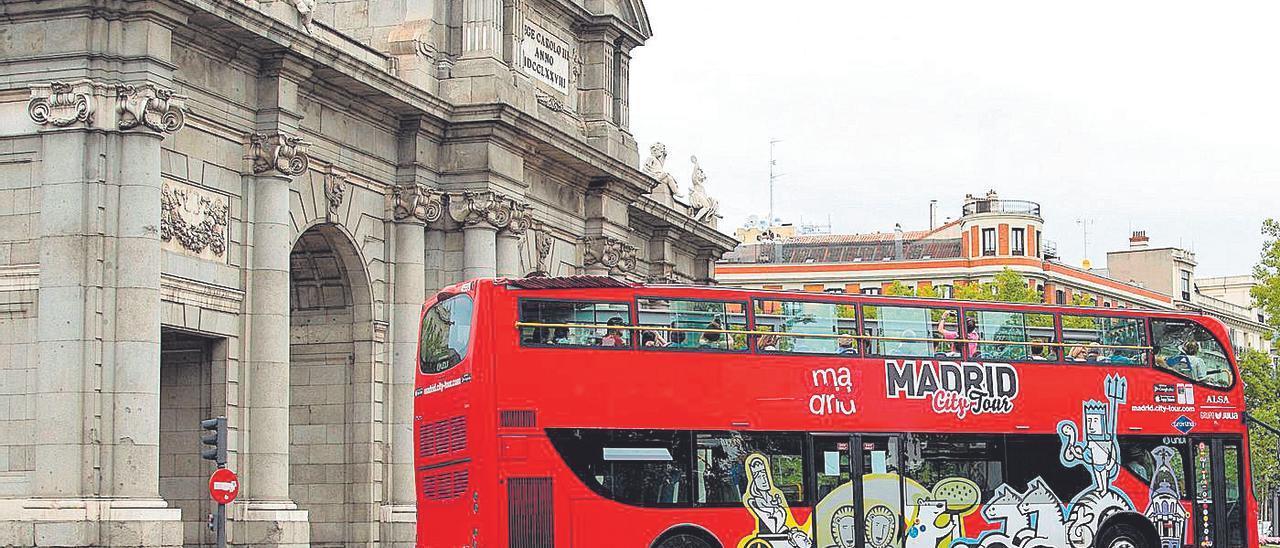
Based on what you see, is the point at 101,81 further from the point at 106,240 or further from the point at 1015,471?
the point at 1015,471

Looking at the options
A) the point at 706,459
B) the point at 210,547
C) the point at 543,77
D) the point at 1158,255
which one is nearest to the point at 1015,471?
the point at 706,459

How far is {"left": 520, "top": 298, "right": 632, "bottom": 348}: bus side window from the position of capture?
27.8 meters

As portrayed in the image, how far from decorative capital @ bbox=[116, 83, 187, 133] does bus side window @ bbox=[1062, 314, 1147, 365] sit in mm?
14350

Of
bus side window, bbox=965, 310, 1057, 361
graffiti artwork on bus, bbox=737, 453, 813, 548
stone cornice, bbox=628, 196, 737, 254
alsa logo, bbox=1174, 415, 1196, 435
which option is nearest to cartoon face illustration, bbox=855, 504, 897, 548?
graffiti artwork on bus, bbox=737, 453, 813, 548

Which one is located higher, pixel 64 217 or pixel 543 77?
pixel 543 77

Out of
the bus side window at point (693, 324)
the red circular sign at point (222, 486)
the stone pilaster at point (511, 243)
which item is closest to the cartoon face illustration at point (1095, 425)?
the bus side window at point (693, 324)

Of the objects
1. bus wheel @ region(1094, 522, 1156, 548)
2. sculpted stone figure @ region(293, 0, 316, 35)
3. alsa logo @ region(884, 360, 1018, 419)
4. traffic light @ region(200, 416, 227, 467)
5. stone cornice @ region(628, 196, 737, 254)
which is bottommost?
bus wheel @ region(1094, 522, 1156, 548)

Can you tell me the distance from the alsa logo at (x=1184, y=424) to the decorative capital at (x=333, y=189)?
52.5ft

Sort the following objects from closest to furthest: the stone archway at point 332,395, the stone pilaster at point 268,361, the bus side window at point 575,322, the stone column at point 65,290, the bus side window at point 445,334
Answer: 1. the bus side window at point 575,322
2. the bus side window at point 445,334
3. the stone column at point 65,290
4. the stone pilaster at point 268,361
5. the stone archway at point 332,395

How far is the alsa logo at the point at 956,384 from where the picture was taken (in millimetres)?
30438

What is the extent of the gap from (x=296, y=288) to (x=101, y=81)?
10.2m

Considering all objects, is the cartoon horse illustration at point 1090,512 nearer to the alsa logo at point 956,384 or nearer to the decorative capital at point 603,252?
the alsa logo at point 956,384

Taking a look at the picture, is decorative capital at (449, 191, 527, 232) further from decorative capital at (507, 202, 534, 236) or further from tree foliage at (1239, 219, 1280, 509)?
tree foliage at (1239, 219, 1280, 509)

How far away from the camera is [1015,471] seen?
31219 mm
